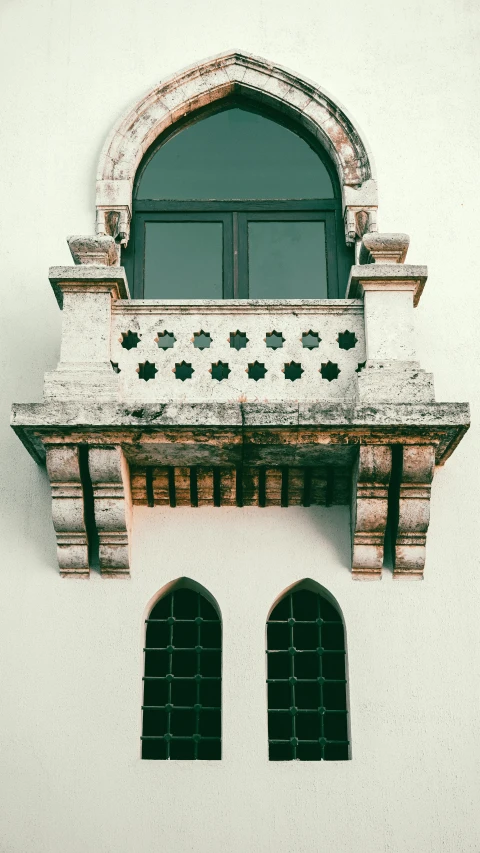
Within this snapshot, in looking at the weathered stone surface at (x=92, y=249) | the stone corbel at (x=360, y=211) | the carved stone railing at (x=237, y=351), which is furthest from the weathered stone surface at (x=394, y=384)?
the weathered stone surface at (x=92, y=249)

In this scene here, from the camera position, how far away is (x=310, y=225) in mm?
12242

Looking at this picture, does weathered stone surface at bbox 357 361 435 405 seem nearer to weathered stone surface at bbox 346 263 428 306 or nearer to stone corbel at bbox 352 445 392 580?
stone corbel at bbox 352 445 392 580

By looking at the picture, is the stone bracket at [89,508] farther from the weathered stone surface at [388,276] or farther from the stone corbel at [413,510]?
the weathered stone surface at [388,276]

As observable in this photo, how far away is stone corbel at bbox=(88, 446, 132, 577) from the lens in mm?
10281

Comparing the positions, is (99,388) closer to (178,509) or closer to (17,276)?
(178,509)

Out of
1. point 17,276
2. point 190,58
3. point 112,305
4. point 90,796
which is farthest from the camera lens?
point 190,58

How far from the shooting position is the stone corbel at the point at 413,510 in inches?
405

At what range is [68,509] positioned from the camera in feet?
34.3

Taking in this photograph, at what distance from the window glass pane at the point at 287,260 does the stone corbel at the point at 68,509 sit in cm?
260

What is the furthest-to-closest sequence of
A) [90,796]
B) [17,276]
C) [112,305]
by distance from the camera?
1. [17,276]
2. [112,305]
3. [90,796]

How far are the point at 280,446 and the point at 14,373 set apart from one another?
2640mm

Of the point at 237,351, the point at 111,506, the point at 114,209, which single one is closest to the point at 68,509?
the point at 111,506

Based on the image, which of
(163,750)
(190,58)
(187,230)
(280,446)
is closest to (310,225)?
(187,230)

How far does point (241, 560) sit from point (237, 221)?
327 centimetres
